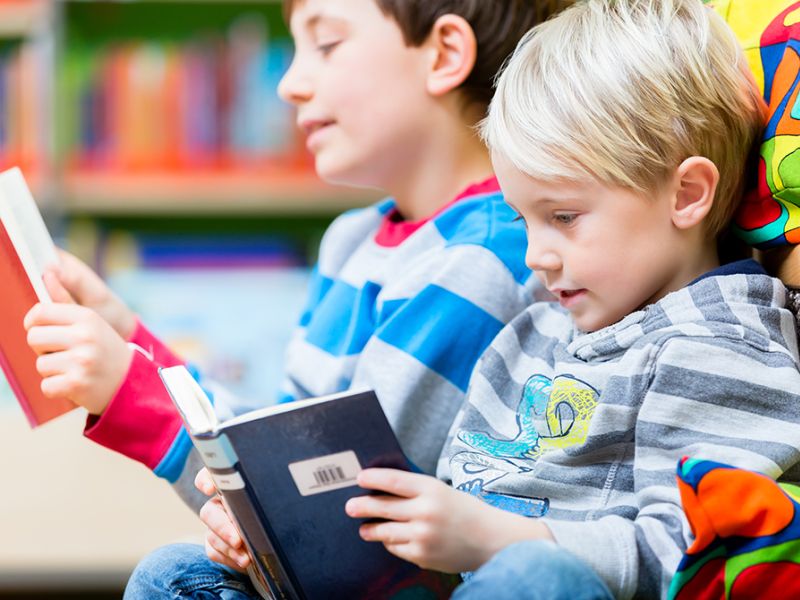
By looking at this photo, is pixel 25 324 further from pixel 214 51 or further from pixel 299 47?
pixel 214 51

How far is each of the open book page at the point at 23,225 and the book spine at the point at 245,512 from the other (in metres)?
0.40

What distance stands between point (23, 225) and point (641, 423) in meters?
0.66

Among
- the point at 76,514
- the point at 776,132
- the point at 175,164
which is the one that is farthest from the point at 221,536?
the point at 175,164

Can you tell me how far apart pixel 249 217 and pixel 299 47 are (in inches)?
63.7

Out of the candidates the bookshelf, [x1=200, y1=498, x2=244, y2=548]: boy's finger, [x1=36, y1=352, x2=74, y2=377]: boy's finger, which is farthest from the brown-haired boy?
the bookshelf

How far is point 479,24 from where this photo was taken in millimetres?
1300

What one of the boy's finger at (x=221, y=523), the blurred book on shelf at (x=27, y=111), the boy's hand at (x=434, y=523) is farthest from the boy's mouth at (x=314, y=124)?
the blurred book on shelf at (x=27, y=111)

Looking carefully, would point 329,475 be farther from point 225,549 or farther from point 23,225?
point 23,225

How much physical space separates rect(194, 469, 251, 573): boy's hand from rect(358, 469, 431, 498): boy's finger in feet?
0.56

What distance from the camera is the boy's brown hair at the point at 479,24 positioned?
1.29 metres

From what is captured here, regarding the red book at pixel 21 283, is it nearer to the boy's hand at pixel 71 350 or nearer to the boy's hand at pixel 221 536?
the boy's hand at pixel 71 350

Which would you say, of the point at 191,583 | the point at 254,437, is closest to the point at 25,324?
the point at 191,583

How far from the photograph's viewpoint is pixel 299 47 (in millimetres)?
1350

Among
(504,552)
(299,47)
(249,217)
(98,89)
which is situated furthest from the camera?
(249,217)
